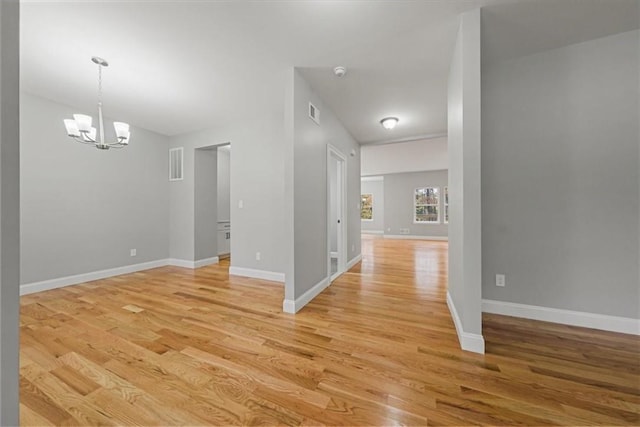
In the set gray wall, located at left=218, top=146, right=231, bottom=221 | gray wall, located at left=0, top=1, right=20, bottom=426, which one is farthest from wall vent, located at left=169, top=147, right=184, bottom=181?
gray wall, located at left=0, top=1, right=20, bottom=426

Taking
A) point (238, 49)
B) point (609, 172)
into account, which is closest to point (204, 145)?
→ point (238, 49)

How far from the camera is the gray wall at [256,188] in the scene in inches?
159

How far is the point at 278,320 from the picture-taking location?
8.23 ft

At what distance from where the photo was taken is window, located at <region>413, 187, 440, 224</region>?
9.56 metres

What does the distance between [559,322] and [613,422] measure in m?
1.41

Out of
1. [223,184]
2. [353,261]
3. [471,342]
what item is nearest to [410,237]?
[353,261]

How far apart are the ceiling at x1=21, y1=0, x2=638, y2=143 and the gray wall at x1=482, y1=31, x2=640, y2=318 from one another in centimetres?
32

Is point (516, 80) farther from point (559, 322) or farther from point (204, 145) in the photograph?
point (204, 145)

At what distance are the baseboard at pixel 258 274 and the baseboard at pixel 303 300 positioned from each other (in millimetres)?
838

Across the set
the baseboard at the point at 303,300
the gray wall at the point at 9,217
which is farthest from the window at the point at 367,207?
the gray wall at the point at 9,217

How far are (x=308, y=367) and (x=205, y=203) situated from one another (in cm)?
428

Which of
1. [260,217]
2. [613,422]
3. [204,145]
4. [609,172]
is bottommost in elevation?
[613,422]

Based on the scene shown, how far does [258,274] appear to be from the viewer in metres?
4.17

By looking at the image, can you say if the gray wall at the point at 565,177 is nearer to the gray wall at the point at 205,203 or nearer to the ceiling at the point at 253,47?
the ceiling at the point at 253,47
